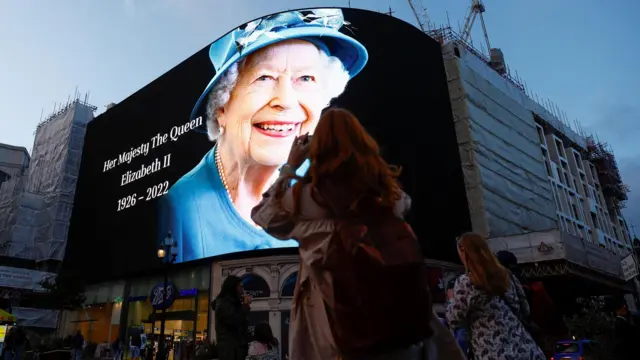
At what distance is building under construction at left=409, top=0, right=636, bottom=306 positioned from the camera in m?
17.2

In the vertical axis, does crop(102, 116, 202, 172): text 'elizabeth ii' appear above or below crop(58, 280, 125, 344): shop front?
above

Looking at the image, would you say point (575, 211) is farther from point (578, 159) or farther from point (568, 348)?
point (568, 348)

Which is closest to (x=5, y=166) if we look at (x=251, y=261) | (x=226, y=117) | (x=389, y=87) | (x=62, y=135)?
(x=62, y=135)

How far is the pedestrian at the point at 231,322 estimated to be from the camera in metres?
4.01

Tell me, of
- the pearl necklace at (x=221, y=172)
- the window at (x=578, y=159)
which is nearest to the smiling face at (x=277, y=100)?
the pearl necklace at (x=221, y=172)

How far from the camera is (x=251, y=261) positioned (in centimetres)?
1848

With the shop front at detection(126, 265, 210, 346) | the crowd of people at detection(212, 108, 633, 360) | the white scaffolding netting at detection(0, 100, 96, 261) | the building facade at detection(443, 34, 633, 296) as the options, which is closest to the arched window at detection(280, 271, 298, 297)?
the shop front at detection(126, 265, 210, 346)

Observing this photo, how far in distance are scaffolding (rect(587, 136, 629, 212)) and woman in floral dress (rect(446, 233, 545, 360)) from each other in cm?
4031

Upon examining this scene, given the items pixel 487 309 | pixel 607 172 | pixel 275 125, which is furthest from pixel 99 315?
pixel 607 172

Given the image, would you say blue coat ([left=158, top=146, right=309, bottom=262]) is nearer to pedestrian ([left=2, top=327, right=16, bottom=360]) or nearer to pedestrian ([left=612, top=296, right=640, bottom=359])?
pedestrian ([left=2, top=327, right=16, bottom=360])

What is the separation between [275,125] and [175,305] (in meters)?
9.93

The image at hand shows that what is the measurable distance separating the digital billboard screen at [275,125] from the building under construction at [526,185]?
0.92 meters

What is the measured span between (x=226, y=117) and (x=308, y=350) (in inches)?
768

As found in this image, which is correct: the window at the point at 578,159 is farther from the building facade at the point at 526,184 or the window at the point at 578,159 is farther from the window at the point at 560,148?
the window at the point at 560,148
